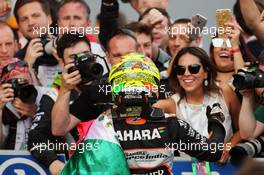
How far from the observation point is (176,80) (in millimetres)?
5688

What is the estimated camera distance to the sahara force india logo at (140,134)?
3.95 m

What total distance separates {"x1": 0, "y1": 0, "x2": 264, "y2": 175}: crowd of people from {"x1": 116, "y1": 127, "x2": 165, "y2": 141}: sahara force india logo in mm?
169

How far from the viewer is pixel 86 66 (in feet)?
16.4

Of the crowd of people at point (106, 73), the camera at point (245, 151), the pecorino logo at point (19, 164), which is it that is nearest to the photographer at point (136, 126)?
the crowd of people at point (106, 73)

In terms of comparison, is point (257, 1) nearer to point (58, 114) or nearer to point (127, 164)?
point (58, 114)

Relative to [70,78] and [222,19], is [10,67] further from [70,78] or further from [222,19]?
[222,19]

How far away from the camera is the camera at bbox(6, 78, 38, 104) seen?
5.46m

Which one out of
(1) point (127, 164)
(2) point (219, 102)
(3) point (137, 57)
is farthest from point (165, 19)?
(1) point (127, 164)

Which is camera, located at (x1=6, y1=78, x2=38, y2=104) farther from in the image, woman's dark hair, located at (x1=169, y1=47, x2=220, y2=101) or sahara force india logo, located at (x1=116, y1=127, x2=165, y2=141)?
sahara force india logo, located at (x1=116, y1=127, x2=165, y2=141)

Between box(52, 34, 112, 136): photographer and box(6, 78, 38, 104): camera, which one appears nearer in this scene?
box(52, 34, 112, 136): photographer

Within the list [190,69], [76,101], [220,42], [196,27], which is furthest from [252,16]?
[76,101]

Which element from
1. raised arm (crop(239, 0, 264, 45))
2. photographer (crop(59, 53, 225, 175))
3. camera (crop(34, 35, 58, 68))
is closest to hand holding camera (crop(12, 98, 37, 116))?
camera (crop(34, 35, 58, 68))

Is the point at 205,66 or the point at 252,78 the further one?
the point at 205,66

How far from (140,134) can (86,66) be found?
113 cm
